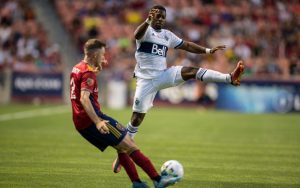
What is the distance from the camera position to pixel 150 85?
12.1 m

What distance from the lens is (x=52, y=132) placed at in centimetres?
1847

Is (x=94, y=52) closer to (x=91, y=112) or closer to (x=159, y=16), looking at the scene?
(x=91, y=112)

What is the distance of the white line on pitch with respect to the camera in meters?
22.8

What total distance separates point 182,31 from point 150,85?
18390 mm

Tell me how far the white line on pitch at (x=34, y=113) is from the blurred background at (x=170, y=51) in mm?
2428

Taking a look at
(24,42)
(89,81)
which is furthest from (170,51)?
(89,81)

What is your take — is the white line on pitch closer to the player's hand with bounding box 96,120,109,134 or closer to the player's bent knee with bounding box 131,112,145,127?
A: the player's bent knee with bounding box 131,112,145,127

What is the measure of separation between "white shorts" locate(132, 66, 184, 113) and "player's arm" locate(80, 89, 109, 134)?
2.98 m

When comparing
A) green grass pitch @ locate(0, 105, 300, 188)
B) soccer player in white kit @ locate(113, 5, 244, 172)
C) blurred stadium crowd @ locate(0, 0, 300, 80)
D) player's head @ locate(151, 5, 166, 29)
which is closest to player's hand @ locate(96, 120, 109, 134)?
green grass pitch @ locate(0, 105, 300, 188)

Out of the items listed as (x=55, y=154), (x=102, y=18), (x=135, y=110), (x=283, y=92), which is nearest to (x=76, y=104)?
(x=135, y=110)

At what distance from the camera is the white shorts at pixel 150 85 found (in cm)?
1169

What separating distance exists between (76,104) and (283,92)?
63.2ft

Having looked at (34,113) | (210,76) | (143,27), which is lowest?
(34,113)

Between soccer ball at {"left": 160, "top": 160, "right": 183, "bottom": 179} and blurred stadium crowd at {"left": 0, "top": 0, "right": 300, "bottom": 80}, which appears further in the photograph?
blurred stadium crowd at {"left": 0, "top": 0, "right": 300, "bottom": 80}
